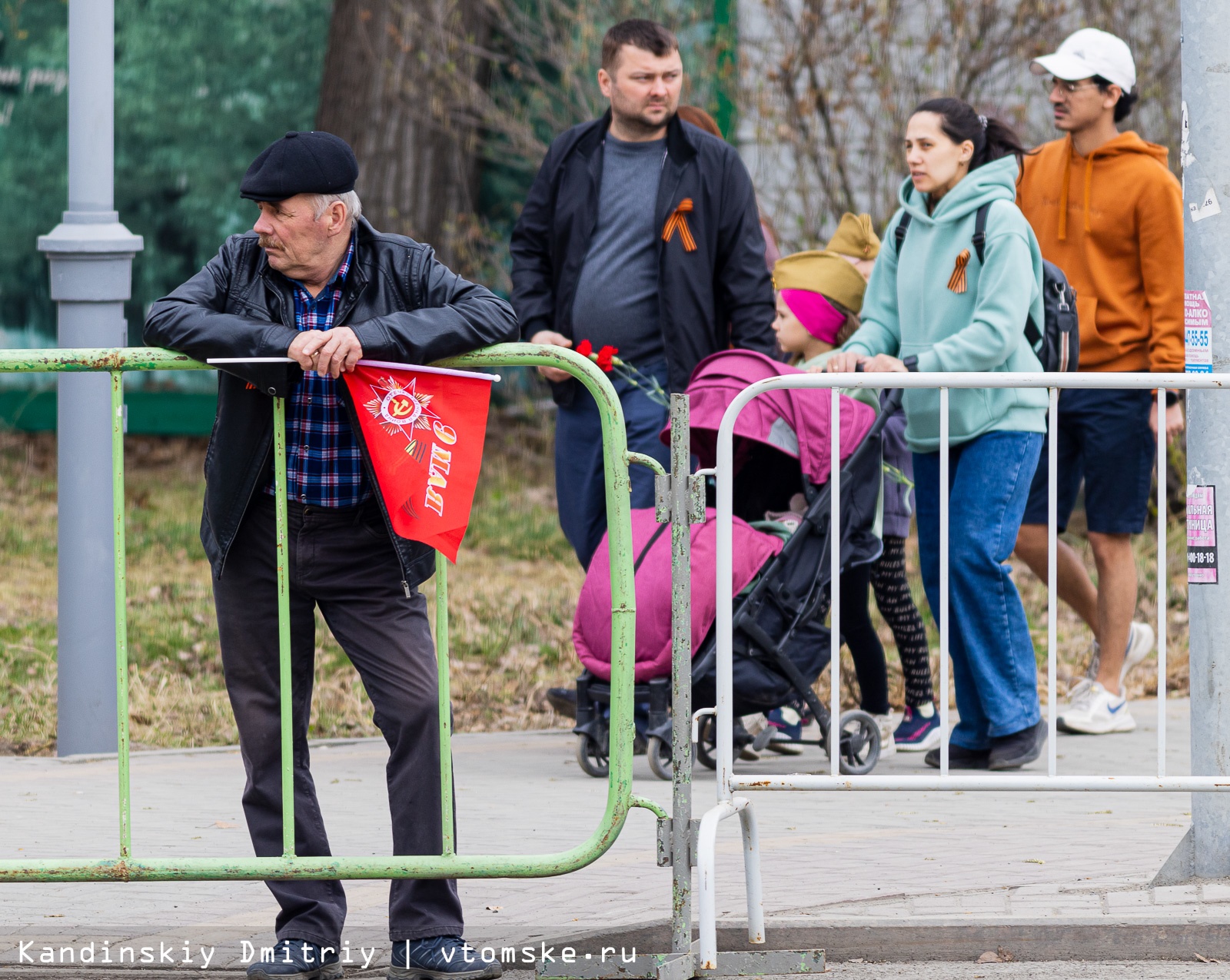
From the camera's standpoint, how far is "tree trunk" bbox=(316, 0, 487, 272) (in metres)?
12.7

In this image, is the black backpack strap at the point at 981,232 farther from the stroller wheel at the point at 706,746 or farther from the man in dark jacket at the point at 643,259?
the stroller wheel at the point at 706,746

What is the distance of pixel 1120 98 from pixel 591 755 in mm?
3036

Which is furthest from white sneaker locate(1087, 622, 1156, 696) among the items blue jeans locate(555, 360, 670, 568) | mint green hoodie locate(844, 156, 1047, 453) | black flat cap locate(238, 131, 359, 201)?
black flat cap locate(238, 131, 359, 201)

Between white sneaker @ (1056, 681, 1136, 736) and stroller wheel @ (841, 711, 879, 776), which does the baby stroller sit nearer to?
stroller wheel @ (841, 711, 879, 776)

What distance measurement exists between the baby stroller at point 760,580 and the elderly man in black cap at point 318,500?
169cm

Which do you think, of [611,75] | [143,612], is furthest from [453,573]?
[611,75]

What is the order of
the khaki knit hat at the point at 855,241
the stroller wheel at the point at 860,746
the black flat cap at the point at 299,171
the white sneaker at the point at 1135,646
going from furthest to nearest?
1. the white sneaker at the point at 1135,646
2. the khaki knit hat at the point at 855,241
3. the stroller wheel at the point at 860,746
4. the black flat cap at the point at 299,171

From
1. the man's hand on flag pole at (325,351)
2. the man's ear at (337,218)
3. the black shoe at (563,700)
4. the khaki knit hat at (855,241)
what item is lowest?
the black shoe at (563,700)

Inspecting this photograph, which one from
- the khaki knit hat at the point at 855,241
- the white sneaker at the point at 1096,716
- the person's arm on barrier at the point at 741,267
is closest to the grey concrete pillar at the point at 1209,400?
the person's arm on barrier at the point at 741,267

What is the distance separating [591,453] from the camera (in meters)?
6.99

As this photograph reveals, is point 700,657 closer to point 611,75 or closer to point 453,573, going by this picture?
point 611,75

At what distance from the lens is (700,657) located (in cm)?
615

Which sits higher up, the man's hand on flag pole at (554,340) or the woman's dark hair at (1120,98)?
the woman's dark hair at (1120,98)

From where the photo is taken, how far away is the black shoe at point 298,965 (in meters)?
4.38
